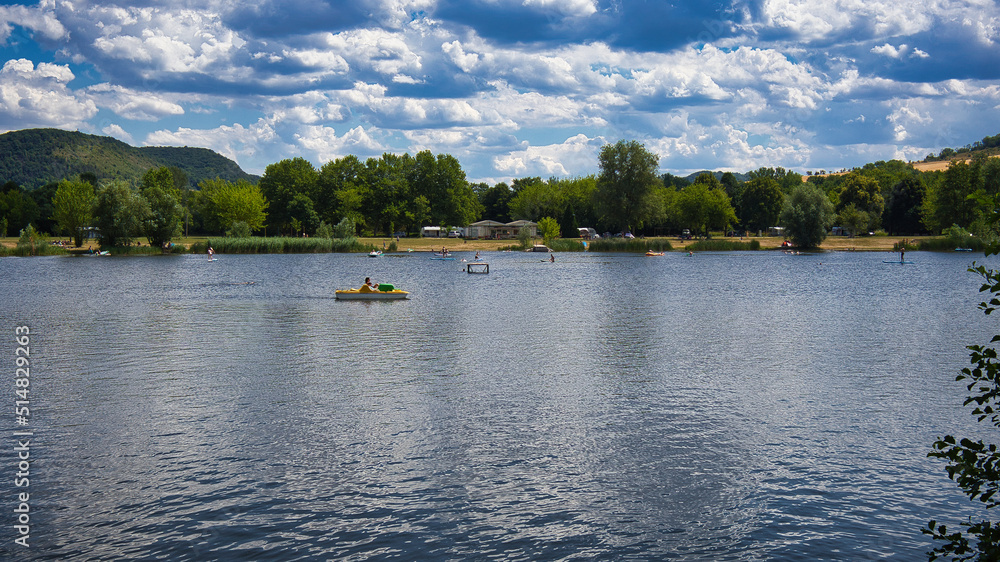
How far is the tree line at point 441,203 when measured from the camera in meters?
130

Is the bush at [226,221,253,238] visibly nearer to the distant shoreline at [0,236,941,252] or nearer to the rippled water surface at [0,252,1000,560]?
the distant shoreline at [0,236,941,252]

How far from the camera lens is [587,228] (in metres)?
188

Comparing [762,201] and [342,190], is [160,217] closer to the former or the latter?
[342,190]

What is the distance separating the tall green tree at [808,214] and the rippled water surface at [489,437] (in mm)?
96544

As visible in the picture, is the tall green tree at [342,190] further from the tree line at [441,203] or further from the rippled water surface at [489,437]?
the rippled water surface at [489,437]

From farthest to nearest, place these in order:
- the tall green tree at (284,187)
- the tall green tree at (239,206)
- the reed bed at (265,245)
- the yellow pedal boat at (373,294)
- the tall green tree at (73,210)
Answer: the tall green tree at (284,187), the tall green tree at (239,206), the tall green tree at (73,210), the reed bed at (265,245), the yellow pedal boat at (373,294)

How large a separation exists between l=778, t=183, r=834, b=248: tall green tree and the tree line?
19 cm

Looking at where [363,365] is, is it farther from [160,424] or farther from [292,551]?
[292,551]

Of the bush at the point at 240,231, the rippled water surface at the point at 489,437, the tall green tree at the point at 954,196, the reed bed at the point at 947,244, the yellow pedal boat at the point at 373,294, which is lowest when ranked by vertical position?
the rippled water surface at the point at 489,437

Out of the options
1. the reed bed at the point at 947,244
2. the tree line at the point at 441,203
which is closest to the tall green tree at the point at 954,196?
the tree line at the point at 441,203

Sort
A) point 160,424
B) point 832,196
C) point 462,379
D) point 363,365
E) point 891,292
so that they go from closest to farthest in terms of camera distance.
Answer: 1. point 160,424
2. point 462,379
3. point 363,365
4. point 891,292
5. point 832,196

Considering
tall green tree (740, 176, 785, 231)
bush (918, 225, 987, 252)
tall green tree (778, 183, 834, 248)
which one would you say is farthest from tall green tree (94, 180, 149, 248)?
tall green tree (740, 176, 785, 231)

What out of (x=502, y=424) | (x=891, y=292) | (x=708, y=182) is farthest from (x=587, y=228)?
(x=502, y=424)

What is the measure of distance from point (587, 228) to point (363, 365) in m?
166
